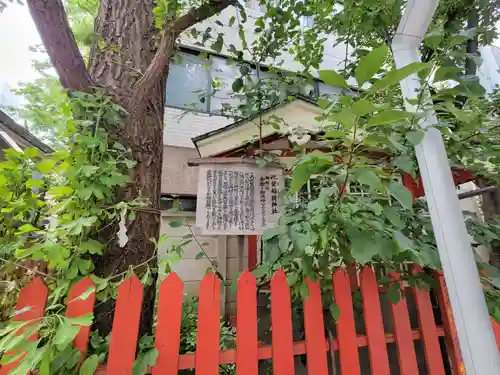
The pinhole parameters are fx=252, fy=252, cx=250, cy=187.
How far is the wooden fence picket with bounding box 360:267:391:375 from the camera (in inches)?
58.1

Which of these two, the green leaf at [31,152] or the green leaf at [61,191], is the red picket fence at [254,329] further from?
the green leaf at [31,152]

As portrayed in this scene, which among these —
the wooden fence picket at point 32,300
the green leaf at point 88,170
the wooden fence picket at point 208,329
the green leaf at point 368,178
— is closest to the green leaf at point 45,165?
the green leaf at point 88,170

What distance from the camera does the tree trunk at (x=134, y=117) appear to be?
138 cm

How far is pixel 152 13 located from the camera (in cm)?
183

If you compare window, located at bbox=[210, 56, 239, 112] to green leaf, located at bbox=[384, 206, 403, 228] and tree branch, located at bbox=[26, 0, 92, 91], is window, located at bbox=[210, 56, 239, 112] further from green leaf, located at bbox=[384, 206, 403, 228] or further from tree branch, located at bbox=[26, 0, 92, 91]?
green leaf, located at bbox=[384, 206, 403, 228]

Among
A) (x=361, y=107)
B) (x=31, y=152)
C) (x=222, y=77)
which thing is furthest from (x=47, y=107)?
(x=222, y=77)

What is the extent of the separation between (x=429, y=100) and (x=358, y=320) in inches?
59.4

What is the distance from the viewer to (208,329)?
130 centimetres

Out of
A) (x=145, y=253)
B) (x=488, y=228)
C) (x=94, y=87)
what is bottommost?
(x=145, y=253)

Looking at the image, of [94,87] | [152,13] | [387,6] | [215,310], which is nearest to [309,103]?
Answer: [387,6]

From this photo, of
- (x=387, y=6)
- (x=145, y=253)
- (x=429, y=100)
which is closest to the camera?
(x=429, y=100)

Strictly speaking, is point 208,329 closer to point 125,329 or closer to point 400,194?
point 125,329

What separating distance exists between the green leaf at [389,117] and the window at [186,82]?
535 centimetres

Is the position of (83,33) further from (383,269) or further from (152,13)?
(383,269)
